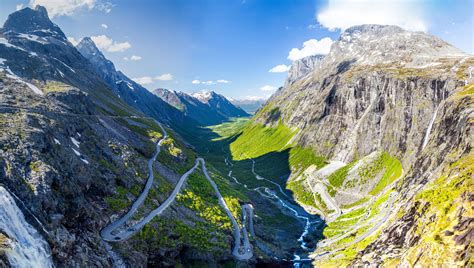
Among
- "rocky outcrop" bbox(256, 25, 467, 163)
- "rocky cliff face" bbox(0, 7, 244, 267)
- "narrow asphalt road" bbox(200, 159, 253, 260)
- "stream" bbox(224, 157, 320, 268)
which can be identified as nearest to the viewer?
"rocky cliff face" bbox(0, 7, 244, 267)

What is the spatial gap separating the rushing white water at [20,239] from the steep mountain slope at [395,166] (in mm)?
58396

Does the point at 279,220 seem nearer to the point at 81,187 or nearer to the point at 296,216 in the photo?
the point at 296,216

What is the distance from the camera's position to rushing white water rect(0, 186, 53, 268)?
37.0m

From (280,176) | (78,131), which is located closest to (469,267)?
(78,131)

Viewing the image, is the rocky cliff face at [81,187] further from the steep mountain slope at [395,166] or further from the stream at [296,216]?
the steep mountain slope at [395,166]

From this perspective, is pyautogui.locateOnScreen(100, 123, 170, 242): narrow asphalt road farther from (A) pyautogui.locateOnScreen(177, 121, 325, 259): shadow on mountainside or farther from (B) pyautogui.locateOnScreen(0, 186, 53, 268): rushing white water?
(A) pyautogui.locateOnScreen(177, 121, 325, 259): shadow on mountainside

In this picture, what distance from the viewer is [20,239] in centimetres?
3944

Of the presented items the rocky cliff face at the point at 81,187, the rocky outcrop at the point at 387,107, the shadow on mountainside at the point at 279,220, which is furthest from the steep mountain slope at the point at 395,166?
the rocky cliff face at the point at 81,187

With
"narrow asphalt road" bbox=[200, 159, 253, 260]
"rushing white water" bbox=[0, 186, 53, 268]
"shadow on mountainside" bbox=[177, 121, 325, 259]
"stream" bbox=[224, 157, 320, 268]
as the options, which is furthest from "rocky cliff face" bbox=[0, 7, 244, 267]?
"stream" bbox=[224, 157, 320, 268]

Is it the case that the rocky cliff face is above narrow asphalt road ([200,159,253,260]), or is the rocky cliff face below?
above

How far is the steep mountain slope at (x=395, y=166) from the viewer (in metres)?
62.0

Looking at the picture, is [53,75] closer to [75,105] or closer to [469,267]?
[75,105]

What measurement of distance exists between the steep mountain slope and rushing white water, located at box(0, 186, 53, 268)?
2299 inches

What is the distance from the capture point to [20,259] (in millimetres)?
36875
